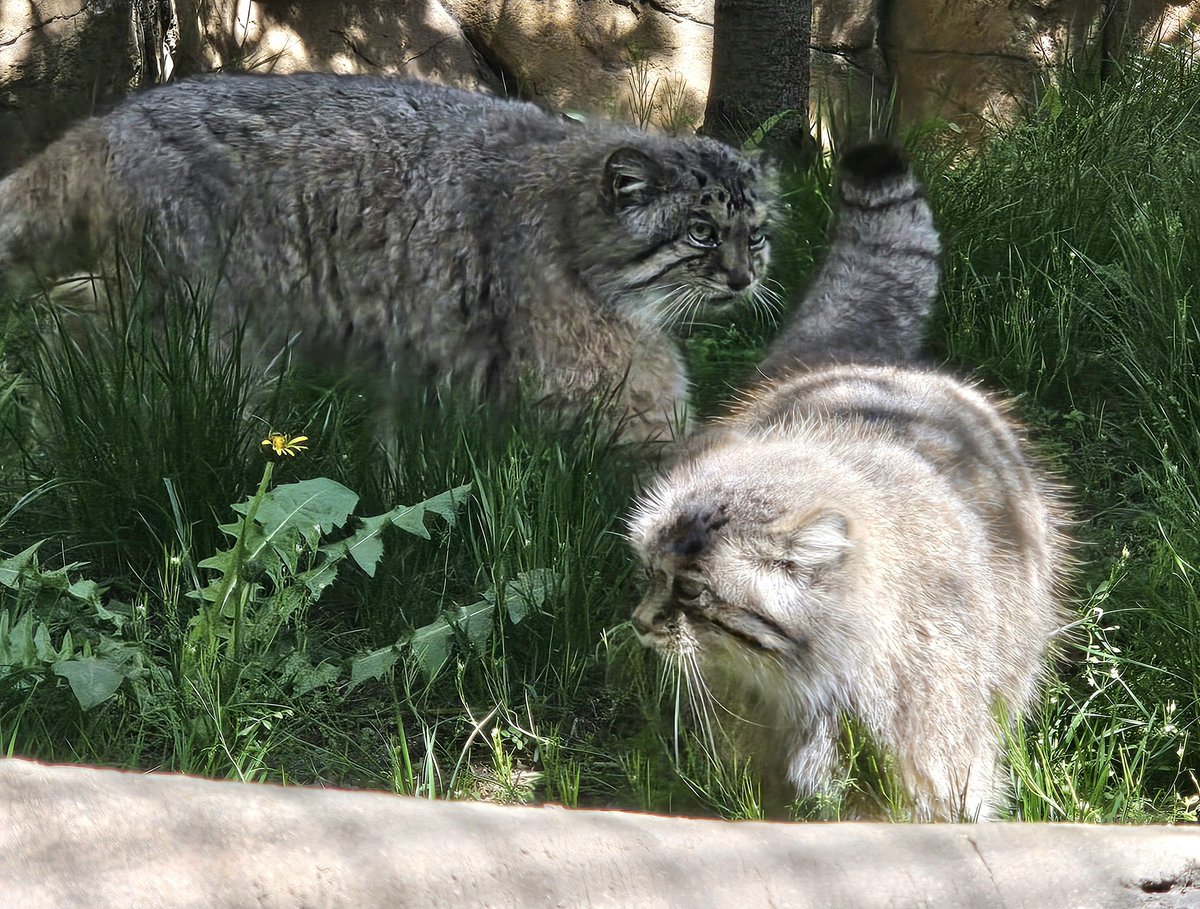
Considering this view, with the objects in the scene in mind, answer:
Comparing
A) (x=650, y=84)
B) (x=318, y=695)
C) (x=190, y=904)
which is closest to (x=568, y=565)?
(x=318, y=695)

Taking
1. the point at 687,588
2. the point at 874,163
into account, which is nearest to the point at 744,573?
the point at 687,588

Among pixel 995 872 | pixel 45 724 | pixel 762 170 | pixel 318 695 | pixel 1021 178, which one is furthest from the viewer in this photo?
pixel 1021 178

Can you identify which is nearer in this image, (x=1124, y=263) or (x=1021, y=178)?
(x=1124, y=263)

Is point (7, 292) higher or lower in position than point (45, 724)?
higher

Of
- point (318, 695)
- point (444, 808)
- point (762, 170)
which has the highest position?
point (762, 170)

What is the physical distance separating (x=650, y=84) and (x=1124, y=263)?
4037mm

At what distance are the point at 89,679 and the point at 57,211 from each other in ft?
6.95

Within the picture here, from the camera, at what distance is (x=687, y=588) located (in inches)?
115

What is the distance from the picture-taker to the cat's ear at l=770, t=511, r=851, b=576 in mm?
2852

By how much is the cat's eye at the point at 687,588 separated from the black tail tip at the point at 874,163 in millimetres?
2069

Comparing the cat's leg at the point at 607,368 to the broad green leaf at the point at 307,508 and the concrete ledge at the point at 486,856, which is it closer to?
the broad green leaf at the point at 307,508

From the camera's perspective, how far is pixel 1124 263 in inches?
188

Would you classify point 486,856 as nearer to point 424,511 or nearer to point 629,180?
point 424,511

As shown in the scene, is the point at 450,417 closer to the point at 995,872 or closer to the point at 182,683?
the point at 182,683
